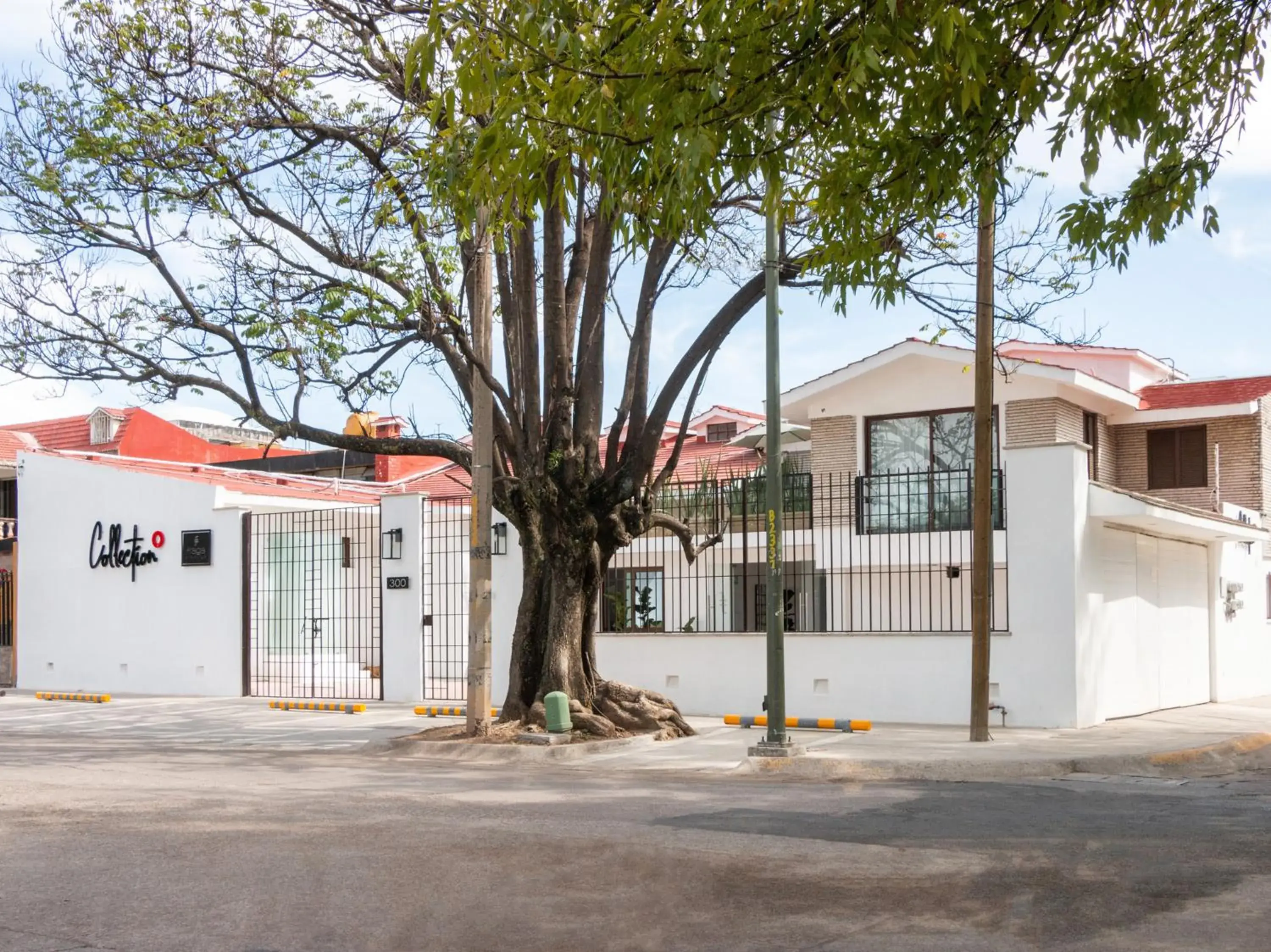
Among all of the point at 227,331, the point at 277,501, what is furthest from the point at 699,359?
the point at 277,501

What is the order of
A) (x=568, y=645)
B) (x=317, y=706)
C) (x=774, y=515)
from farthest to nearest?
1. (x=317, y=706)
2. (x=568, y=645)
3. (x=774, y=515)

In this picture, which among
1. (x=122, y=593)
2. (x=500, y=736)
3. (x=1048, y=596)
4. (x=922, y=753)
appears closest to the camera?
(x=922, y=753)

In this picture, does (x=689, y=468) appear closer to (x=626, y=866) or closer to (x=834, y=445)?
(x=834, y=445)

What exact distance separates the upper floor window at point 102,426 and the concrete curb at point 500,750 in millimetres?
31040

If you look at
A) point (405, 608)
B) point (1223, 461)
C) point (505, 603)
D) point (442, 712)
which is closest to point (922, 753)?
point (442, 712)

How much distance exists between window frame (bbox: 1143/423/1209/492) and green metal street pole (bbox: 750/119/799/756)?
1571 centimetres

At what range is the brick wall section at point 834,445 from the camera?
24.4 meters

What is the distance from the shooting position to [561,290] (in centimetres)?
1538

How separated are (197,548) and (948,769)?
15625 millimetres

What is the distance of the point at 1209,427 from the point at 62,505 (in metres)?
22.6

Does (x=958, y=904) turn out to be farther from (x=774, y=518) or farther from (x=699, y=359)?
(x=699, y=359)

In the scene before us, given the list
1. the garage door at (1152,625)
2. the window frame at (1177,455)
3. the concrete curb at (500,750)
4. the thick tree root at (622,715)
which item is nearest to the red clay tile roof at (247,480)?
the concrete curb at (500,750)

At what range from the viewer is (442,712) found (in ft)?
61.8

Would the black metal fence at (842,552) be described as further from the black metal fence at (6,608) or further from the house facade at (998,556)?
the black metal fence at (6,608)
